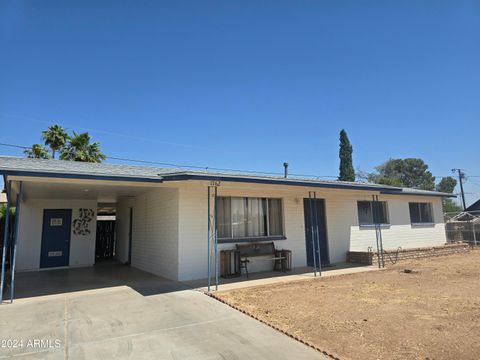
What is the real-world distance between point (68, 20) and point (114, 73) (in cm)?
316

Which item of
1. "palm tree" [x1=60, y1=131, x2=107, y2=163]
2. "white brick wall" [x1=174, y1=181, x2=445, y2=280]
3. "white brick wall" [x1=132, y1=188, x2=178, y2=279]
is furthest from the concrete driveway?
"palm tree" [x1=60, y1=131, x2=107, y2=163]

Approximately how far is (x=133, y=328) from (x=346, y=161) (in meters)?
32.1

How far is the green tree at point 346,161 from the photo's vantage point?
110 feet

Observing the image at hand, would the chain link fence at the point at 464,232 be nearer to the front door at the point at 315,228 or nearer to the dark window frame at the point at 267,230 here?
the front door at the point at 315,228

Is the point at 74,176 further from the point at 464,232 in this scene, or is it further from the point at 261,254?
the point at 464,232

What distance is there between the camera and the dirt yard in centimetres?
397

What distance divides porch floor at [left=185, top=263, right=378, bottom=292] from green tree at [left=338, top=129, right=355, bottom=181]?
77.6 ft

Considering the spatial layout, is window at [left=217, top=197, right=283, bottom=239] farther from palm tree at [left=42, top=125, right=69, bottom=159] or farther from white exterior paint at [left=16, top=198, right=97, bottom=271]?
palm tree at [left=42, top=125, right=69, bottom=159]

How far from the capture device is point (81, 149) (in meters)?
22.0

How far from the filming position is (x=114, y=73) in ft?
38.7

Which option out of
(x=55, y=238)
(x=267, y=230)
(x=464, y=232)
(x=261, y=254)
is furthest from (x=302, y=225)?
(x=464, y=232)

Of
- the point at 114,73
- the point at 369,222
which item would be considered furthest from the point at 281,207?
the point at 114,73

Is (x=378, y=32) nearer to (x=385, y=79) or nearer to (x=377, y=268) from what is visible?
(x=385, y=79)

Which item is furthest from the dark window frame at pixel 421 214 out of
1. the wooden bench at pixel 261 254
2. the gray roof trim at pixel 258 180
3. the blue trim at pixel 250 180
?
the wooden bench at pixel 261 254
